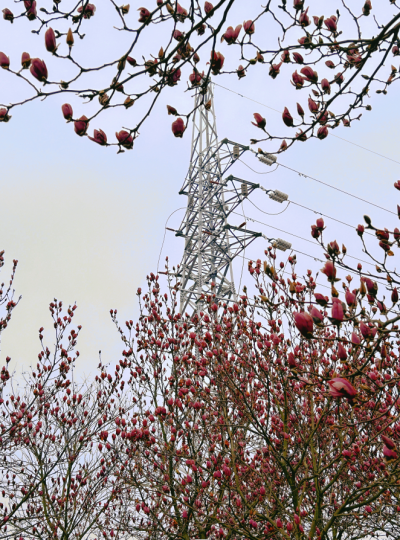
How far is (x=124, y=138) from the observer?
2168mm

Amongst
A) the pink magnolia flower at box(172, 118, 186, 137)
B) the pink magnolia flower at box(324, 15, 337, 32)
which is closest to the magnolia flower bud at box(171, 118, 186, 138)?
the pink magnolia flower at box(172, 118, 186, 137)

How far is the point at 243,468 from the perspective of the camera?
22.9ft

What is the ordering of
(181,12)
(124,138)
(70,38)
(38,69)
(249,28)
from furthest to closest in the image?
(249,28), (181,12), (124,138), (70,38), (38,69)

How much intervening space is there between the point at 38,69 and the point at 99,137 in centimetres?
39

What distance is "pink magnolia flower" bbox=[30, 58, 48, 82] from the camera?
1.90m

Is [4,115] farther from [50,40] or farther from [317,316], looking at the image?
[317,316]

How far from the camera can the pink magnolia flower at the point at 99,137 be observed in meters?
2.16

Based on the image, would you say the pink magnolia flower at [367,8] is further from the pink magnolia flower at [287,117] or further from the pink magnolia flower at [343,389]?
the pink magnolia flower at [343,389]

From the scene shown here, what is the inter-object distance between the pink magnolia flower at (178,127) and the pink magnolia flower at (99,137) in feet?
1.16

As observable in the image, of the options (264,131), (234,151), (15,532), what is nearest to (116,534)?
(15,532)

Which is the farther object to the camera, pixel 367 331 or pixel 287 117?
pixel 287 117

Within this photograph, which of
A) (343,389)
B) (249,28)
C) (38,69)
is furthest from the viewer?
(249,28)

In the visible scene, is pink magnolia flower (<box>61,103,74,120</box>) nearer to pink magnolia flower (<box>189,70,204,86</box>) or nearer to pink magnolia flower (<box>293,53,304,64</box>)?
pink magnolia flower (<box>189,70,204,86</box>)

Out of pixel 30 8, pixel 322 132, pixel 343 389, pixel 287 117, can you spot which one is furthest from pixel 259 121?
pixel 343 389
